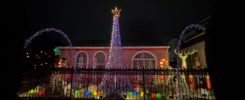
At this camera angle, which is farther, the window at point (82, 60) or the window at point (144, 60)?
the window at point (82, 60)

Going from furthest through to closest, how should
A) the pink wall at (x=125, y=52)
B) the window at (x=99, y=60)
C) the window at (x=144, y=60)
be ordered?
the window at (x=99, y=60) < the window at (x=144, y=60) < the pink wall at (x=125, y=52)

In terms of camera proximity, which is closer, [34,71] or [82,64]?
[34,71]

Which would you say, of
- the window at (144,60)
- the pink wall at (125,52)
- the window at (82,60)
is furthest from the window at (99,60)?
the window at (144,60)

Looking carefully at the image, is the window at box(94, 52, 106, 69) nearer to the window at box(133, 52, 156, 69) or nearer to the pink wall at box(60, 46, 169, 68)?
the pink wall at box(60, 46, 169, 68)

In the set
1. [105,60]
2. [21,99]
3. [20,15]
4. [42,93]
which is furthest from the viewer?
[105,60]

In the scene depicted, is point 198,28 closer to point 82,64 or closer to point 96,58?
point 96,58

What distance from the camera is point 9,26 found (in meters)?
3.46

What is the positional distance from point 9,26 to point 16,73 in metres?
0.90

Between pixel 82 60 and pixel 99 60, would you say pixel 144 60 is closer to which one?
pixel 99 60

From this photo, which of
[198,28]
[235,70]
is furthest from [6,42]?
[198,28]

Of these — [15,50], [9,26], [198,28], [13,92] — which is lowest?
[13,92]

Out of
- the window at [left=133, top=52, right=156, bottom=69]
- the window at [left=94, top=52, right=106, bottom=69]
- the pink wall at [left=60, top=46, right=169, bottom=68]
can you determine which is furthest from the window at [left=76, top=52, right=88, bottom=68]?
the window at [left=133, top=52, right=156, bottom=69]

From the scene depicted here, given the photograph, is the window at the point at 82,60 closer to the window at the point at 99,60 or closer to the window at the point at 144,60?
the window at the point at 99,60

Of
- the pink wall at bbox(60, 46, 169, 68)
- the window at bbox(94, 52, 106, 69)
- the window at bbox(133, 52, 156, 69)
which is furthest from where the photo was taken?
the window at bbox(94, 52, 106, 69)
